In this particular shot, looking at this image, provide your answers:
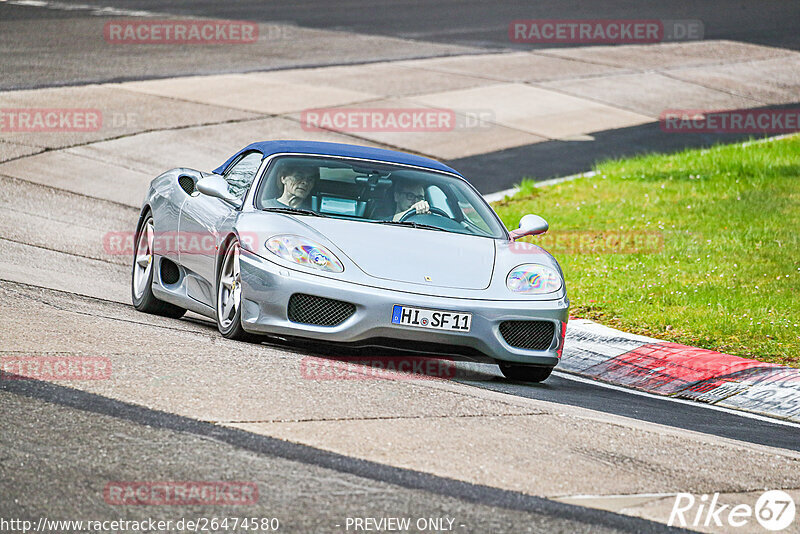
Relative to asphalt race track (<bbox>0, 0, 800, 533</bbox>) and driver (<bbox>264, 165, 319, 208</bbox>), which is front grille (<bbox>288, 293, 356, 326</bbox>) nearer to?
asphalt race track (<bbox>0, 0, 800, 533</bbox>)

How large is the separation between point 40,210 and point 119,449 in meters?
8.55

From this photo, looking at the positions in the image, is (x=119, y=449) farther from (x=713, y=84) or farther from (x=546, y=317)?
(x=713, y=84)

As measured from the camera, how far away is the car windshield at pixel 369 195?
8.03 metres

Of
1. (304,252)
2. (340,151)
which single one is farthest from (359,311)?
(340,151)

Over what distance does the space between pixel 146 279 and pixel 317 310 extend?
2.40 meters

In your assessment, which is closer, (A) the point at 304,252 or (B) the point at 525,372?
(A) the point at 304,252

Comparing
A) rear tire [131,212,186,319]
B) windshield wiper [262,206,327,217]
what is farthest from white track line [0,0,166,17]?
windshield wiper [262,206,327,217]

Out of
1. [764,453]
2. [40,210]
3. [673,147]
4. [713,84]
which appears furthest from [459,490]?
[713,84]

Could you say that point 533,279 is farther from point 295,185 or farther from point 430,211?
point 295,185

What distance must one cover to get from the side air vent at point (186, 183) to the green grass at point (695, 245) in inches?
138

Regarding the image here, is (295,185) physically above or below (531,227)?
above

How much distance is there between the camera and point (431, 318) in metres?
7.04

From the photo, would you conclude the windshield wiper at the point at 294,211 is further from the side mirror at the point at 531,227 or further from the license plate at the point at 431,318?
the side mirror at the point at 531,227

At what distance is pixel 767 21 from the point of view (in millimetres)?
32125
